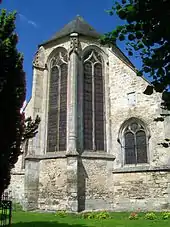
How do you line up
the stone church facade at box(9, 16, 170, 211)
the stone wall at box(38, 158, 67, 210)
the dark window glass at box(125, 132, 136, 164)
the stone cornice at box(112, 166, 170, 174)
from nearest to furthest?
the stone cornice at box(112, 166, 170, 174), the stone church facade at box(9, 16, 170, 211), the stone wall at box(38, 158, 67, 210), the dark window glass at box(125, 132, 136, 164)

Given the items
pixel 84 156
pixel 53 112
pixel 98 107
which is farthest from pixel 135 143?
pixel 53 112

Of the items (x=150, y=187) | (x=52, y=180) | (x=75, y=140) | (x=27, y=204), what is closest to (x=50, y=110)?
(x=75, y=140)

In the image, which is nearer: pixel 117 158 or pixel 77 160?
pixel 77 160

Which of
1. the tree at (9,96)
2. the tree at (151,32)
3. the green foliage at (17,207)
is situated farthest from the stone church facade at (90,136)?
the tree at (151,32)

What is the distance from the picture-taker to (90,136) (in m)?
16.5

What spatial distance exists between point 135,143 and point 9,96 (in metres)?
9.98

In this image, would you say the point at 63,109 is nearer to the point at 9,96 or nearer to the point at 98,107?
the point at 98,107

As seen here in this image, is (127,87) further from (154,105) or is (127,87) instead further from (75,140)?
(75,140)

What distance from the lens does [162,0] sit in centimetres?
355

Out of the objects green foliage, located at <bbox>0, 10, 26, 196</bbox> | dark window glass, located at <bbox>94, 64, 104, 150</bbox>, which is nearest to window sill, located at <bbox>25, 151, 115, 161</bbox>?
dark window glass, located at <bbox>94, 64, 104, 150</bbox>

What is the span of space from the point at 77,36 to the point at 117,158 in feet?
24.8

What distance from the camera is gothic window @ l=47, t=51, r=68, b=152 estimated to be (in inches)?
656

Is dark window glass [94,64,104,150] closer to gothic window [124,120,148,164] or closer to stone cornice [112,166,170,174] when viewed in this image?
gothic window [124,120,148,164]

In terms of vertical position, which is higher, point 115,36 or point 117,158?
point 115,36
